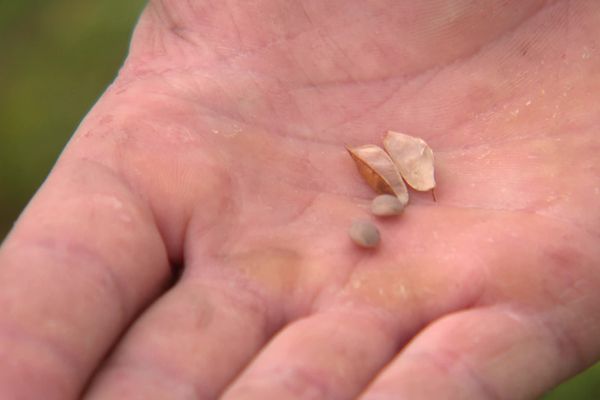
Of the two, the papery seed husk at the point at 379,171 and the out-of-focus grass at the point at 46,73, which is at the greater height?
the papery seed husk at the point at 379,171

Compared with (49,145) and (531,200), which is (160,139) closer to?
(531,200)

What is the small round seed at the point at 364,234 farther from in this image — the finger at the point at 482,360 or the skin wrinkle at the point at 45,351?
the skin wrinkle at the point at 45,351

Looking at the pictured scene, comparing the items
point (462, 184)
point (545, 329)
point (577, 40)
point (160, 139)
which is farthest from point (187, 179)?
point (577, 40)

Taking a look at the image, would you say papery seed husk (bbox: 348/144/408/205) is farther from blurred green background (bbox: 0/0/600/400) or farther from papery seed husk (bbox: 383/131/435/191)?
blurred green background (bbox: 0/0/600/400)

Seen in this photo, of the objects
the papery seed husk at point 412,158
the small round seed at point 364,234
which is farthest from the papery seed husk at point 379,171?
the small round seed at point 364,234

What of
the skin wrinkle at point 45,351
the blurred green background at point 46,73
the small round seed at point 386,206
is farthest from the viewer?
the blurred green background at point 46,73
